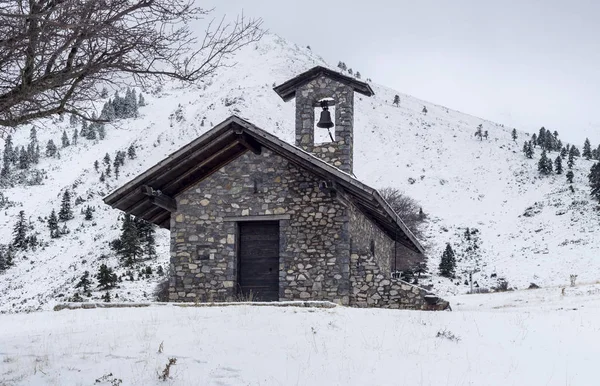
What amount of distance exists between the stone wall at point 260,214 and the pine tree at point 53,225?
48454mm

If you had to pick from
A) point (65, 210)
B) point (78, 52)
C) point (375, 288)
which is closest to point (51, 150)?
point (65, 210)

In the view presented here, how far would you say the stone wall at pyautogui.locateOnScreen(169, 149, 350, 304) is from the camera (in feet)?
46.9

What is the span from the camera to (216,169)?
15.3 meters

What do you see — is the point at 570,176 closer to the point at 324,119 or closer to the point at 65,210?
the point at 324,119

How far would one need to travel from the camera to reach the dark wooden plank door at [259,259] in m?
15.1

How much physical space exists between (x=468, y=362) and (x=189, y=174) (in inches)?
365

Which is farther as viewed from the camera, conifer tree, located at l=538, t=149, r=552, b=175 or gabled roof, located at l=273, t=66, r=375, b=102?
conifer tree, located at l=538, t=149, r=552, b=175

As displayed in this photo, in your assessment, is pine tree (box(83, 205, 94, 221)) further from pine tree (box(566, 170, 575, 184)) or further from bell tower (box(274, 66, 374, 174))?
bell tower (box(274, 66, 374, 174))

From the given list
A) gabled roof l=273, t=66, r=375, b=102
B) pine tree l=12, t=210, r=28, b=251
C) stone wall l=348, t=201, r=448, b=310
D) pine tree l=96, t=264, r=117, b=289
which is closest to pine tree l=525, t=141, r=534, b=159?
pine tree l=96, t=264, r=117, b=289

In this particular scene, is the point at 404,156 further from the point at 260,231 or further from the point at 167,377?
the point at 167,377

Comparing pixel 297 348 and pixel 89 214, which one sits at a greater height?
pixel 89 214

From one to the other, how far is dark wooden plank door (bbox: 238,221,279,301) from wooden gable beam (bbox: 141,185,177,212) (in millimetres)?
1861

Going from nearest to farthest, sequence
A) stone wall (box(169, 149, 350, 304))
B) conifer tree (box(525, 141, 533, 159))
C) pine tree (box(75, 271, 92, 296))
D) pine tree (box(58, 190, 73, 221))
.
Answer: stone wall (box(169, 149, 350, 304)), pine tree (box(75, 271, 92, 296)), pine tree (box(58, 190, 73, 221)), conifer tree (box(525, 141, 533, 159))

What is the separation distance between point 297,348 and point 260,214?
6721 millimetres
